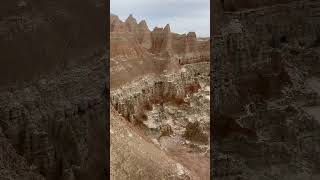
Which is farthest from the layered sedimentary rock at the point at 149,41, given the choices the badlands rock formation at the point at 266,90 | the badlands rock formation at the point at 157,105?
the badlands rock formation at the point at 266,90

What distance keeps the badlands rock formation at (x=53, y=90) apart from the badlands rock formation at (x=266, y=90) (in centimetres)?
71

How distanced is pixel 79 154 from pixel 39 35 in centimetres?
70

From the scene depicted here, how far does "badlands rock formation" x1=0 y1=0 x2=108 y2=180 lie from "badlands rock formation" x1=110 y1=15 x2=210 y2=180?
9351 mm

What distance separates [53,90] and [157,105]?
1652 centimetres

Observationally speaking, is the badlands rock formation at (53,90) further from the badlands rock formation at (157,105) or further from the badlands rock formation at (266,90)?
the badlands rock formation at (157,105)

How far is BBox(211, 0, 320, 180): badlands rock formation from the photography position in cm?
273

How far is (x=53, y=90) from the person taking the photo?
2.58 metres

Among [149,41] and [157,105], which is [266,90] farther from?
[149,41]

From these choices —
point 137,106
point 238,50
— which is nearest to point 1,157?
point 238,50

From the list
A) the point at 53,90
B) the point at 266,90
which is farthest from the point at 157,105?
the point at 53,90

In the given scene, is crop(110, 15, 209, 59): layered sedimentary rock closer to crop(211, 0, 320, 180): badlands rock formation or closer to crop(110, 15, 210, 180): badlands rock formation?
crop(110, 15, 210, 180): badlands rock formation

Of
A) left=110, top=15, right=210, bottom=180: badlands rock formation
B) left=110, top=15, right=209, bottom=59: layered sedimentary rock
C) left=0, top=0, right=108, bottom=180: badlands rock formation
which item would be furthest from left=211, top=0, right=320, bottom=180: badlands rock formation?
left=110, top=15, right=209, bottom=59: layered sedimentary rock

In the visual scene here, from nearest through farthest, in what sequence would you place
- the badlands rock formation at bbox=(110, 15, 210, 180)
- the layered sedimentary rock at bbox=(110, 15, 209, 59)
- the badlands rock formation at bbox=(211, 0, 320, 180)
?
the badlands rock formation at bbox=(211, 0, 320, 180) < the badlands rock formation at bbox=(110, 15, 210, 180) < the layered sedimentary rock at bbox=(110, 15, 209, 59)

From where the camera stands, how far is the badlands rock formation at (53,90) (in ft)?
8.05
